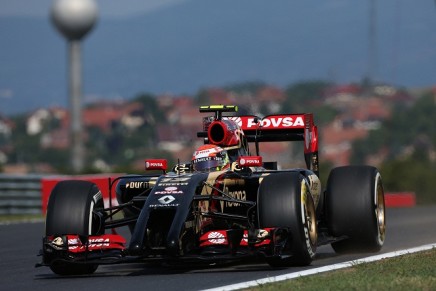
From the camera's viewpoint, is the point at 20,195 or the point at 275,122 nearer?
→ the point at 275,122

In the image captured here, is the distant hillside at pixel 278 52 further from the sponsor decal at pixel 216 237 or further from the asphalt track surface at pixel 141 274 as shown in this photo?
the sponsor decal at pixel 216 237

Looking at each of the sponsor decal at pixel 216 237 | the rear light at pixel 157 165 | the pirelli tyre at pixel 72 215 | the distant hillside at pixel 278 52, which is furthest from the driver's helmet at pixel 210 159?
the distant hillside at pixel 278 52

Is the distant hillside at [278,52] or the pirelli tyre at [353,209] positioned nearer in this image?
the pirelli tyre at [353,209]

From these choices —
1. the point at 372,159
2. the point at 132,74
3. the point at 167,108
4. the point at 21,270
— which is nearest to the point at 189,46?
the point at 132,74

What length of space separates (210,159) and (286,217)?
194 centimetres

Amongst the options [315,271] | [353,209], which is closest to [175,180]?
[315,271]

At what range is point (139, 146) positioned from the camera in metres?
86.9

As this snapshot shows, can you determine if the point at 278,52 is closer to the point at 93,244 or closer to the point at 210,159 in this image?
the point at 210,159

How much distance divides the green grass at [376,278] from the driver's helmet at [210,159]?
225 centimetres

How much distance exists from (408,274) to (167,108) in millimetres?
89712

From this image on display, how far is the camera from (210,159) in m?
14.0

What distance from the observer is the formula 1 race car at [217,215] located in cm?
1209

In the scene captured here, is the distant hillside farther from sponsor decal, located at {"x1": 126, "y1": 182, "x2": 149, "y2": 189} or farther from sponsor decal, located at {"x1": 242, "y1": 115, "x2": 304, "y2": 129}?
sponsor decal, located at {"x1": 126, "y1": 182, "x2": 149, "y2": 189}

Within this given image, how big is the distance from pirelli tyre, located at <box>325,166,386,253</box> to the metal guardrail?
1507 centimetres
